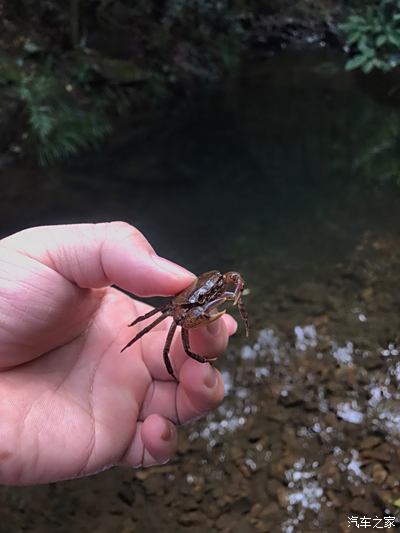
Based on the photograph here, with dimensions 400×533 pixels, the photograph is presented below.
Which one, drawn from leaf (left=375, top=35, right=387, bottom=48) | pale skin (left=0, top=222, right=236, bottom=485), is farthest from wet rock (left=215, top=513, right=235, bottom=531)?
leaf (left=375, top=35, right=387, bottom=48)

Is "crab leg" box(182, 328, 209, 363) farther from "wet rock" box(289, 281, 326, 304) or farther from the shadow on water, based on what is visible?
"wet rock" box(289, 281, 326, 304)

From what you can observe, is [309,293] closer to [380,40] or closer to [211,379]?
[211,379]

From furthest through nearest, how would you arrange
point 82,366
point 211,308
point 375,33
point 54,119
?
1. point 375,33
2. point 54,119
3. point 82,366
4. point 211,308

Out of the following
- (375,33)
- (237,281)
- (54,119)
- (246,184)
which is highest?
(237,281)

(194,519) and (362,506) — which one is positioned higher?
(362,506)

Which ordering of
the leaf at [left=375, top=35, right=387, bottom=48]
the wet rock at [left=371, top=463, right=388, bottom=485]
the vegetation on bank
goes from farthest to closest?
the leaf at [left=375, top=35, right=387, bottom=48]
the vegetation on bank
the wet rock at [left=371, top=463, right=388, bottom=485]

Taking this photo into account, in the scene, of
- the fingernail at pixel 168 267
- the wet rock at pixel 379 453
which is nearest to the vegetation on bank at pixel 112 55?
the wet rock at pixel 379 453

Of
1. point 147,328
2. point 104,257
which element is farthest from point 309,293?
point 104,257
